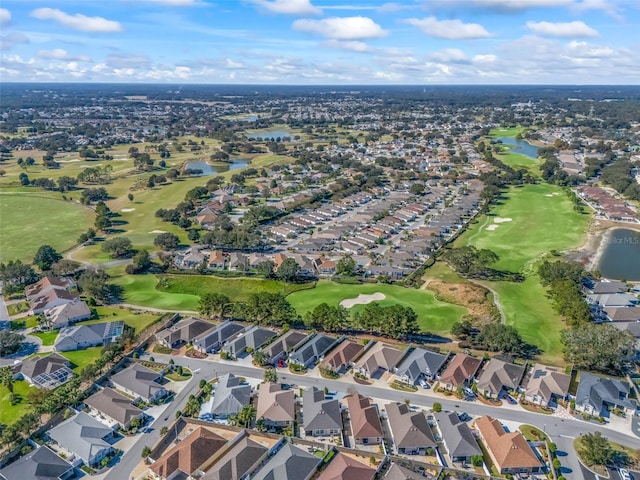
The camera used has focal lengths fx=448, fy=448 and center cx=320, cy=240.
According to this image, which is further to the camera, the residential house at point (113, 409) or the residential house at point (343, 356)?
the residential house at point (343, 356)

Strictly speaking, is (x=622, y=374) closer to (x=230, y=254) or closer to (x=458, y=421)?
(x=458, y=421)

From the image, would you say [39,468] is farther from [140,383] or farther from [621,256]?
[621,256]

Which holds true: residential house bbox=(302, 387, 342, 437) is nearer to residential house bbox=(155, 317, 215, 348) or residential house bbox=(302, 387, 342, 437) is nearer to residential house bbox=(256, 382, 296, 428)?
residential house bbox=(256, 382, 296, 428)

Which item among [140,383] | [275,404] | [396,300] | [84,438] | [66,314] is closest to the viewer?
[84,438]

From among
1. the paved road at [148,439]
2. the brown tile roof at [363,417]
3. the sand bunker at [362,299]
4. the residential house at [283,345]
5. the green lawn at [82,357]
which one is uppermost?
the residential house at [283,345]

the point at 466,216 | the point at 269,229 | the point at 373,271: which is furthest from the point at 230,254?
the point at 466,216

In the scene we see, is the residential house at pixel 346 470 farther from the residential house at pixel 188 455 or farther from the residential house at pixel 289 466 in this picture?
the residential house at pixel 188 455

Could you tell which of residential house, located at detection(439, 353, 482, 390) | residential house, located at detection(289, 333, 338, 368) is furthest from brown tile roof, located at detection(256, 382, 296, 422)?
residential house, located at detection(439, 353, 482, 390)

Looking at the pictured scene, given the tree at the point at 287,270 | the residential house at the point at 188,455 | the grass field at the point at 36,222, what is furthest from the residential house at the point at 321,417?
the grass field at the point at 36,222

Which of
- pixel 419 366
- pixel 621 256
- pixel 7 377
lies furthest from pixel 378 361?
pixel 621 256
